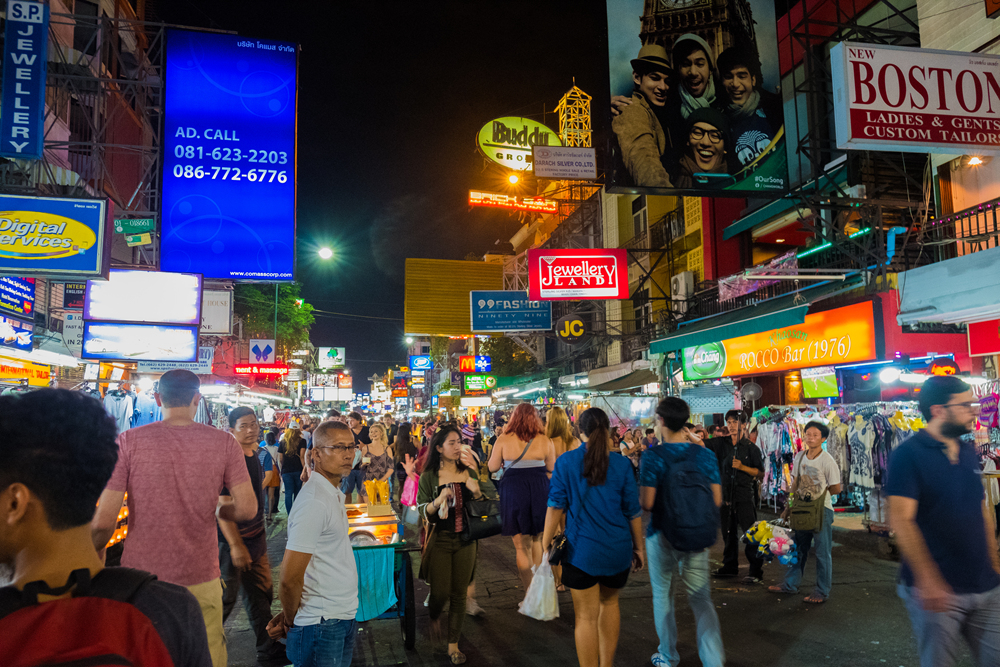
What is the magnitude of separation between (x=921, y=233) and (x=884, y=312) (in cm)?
152

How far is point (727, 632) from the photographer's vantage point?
621 centimetres

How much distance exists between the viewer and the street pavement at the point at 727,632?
5.60m

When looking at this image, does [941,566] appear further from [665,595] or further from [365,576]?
[365,576]

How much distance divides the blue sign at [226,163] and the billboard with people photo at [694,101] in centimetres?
732

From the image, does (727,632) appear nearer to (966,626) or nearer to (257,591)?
(966,626)

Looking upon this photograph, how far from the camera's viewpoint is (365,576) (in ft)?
17.8

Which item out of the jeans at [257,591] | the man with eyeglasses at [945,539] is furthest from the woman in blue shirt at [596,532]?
the jeans at [257,591]

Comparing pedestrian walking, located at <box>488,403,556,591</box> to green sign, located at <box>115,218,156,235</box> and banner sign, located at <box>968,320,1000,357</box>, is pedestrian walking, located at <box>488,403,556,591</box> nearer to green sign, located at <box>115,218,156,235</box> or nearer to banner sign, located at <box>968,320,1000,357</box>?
banner sign, located at <box>968,320,1000,357</box>

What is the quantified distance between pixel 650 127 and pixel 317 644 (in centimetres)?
1212

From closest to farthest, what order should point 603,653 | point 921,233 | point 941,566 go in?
point 941,566, point 603,653, point 921,233

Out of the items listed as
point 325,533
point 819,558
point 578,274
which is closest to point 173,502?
point 325,533

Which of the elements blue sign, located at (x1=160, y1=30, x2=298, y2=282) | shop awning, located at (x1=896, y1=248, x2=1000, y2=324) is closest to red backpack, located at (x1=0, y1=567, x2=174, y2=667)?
shop awning, located at (x1=896, y1=248, x2=1000, y2=324)

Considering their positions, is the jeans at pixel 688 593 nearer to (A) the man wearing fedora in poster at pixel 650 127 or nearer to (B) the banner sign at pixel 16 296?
(A) the man wearing fedora in poster at pixel 650 127

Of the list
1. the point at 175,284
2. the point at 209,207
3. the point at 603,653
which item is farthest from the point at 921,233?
the point at 175,284
